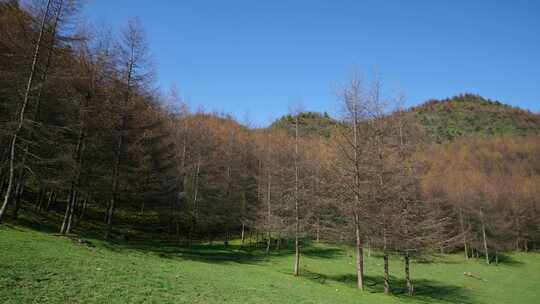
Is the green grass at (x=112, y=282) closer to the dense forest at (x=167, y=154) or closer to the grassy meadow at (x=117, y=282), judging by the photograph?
the grassy meadow at (x=117, y=282)

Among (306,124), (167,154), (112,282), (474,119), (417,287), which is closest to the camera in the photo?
(112,282)

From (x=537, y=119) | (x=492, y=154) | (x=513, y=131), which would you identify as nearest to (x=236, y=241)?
(x=492, y=154)

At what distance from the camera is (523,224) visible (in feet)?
185

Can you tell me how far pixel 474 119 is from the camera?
517 feet

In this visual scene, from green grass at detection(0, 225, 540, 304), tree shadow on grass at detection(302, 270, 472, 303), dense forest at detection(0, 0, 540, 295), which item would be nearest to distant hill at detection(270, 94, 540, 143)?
tree shadow on grass at detection(302, 270, 472, 303)

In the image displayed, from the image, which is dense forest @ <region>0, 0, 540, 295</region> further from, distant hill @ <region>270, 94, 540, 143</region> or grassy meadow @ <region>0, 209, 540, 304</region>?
distant hill @ <region>270, 94, 540, 143</region>

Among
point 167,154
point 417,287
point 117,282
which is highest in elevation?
point 167,154

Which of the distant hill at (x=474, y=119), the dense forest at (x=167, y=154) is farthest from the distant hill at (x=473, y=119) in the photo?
the dense forest at (x=167, y=154)

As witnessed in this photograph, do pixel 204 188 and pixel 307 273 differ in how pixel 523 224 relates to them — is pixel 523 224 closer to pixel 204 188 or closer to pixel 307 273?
pixel 307 273

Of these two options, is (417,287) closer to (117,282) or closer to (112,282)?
(117,282)

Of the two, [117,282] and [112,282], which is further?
[117,282]

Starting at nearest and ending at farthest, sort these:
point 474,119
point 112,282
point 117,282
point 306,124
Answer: point 112,282
point 117,282
point 306,124
point 474,119

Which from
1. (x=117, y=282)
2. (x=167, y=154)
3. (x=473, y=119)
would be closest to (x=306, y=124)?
(x=167, y=154)

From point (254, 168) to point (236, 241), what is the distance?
32.8 ft
